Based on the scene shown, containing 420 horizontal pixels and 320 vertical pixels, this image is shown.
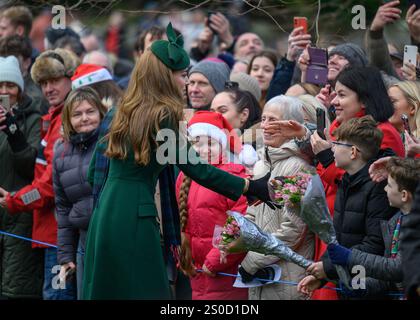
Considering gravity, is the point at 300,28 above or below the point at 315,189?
above

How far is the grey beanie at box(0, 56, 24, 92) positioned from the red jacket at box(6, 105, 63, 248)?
0.64 meters

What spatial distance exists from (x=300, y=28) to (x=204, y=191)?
5.07ft

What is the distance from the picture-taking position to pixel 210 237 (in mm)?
7895

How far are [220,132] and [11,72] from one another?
2787 millimetres

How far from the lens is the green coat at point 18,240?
30.9ft

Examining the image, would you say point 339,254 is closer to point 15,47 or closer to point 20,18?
point 15,47

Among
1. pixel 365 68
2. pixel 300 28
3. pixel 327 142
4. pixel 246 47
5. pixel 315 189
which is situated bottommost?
pixel 315 189

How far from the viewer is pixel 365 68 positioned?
298 inches

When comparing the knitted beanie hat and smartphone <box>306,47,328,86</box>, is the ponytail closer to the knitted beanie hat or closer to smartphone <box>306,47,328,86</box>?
smartphone <box>306,47,328,86</box>

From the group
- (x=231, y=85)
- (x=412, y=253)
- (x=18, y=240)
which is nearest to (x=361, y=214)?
(x=412, y=253)

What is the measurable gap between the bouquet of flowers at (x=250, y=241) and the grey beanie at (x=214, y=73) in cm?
284

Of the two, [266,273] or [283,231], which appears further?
[266,273]

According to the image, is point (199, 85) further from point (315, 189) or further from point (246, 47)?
point (315, 189)
